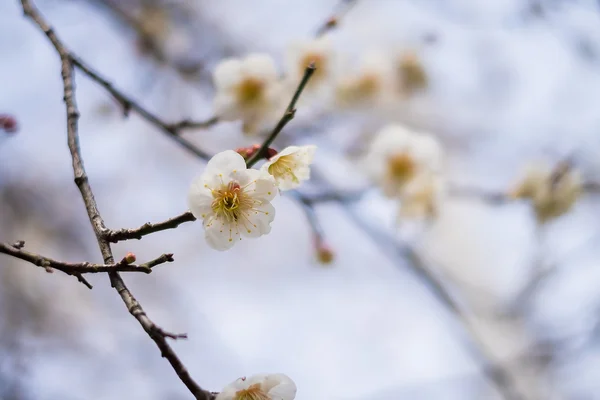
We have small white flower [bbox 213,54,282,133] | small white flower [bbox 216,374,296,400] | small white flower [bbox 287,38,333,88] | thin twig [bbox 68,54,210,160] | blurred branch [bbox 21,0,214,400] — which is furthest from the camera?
small white flower [bbox 287,38,333,88]

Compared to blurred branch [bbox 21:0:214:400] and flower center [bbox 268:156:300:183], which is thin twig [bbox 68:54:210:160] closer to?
blurred branch [bbox 21:0:214:400]

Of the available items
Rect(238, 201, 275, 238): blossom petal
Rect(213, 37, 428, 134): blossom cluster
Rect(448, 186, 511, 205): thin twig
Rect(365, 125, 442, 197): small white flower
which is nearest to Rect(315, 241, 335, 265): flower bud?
Rect(365, 125, 442, 197): small white flower

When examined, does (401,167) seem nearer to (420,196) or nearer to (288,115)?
(420,196)

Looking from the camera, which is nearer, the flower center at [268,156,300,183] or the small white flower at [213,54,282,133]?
the flower center at [268,156,300,183]

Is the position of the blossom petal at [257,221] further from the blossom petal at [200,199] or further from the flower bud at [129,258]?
the flower bud at [129,258]

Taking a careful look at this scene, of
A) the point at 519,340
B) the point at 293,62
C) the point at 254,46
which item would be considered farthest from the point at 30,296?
the point at 519,340

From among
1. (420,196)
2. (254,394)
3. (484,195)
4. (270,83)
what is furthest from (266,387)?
(484,195)

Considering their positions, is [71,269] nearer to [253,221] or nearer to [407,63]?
[253,221]

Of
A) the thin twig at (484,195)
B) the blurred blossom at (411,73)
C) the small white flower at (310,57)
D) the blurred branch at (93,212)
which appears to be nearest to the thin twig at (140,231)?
the blurred branch at (93,212)
